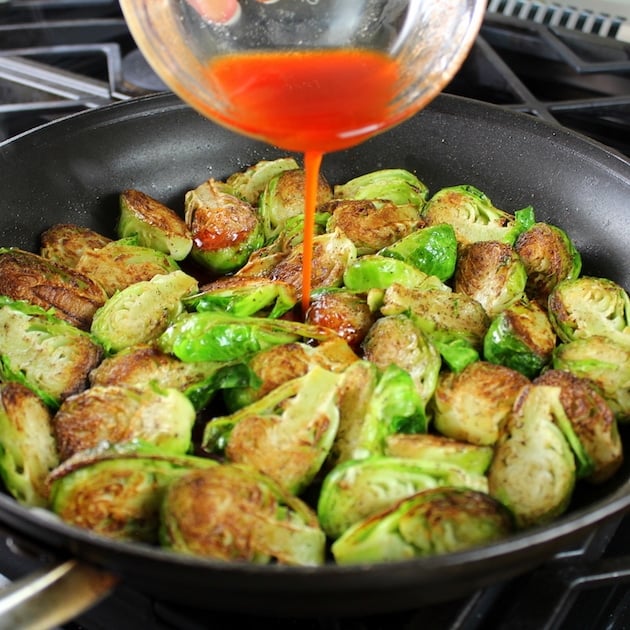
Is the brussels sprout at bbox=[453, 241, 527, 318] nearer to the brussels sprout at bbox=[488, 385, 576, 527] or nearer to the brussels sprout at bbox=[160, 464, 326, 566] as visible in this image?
the brussels sprout at bbox=[488, 385, 576, 527]

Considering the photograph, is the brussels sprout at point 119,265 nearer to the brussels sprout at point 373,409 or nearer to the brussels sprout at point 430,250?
the brussels sprout at point 430,250

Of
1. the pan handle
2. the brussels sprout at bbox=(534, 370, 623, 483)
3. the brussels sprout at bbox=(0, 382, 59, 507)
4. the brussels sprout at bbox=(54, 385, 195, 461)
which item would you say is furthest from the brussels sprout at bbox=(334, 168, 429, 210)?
the pan handle

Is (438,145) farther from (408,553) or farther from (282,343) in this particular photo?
(408,553)

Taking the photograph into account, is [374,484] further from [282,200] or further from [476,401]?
[282,200]

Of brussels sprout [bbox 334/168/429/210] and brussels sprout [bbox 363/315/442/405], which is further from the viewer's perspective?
brussels sprout [bbox 334/168/429/210]

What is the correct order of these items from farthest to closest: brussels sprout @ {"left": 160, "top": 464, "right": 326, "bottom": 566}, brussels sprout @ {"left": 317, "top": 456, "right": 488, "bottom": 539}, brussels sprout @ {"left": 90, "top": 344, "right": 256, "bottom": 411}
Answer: brussels sprout @ {"left": 90, "top": 344, "right": 256, "bottom": 411}, brussels sprout @ {"left": 317, "top": 456, "right": 488, "bottom": 539}, brussels sprout @ {"left": 160, "top": 464, "right": 326, "bottom": 566}

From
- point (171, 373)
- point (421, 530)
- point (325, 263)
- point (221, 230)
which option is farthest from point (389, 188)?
point (421, 530)
